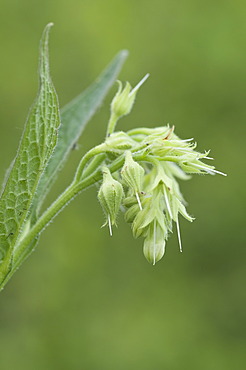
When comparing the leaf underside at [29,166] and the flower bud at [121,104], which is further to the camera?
the flower bud at [121,104]

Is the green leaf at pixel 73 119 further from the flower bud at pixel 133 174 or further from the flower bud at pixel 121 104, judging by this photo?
the flower bud at pixel 133 174

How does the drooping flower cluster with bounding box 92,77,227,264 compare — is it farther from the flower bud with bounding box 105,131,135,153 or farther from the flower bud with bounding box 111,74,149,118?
the flower bud with bounding box 111,74,149,118

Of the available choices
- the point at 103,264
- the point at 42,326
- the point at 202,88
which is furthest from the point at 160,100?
the point at 42,326

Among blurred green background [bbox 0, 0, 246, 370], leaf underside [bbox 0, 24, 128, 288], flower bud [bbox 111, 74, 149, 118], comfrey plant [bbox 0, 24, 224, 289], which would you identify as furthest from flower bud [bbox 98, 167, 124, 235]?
blurred green background [bbox 0, 0, 246, 370]

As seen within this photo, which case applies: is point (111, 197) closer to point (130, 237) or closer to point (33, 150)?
point (33, 150)

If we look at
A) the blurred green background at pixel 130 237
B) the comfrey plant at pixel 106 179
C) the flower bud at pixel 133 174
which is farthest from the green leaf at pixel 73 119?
the blurred green background at pixel 130 237

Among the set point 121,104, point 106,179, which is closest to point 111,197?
point 106,179
